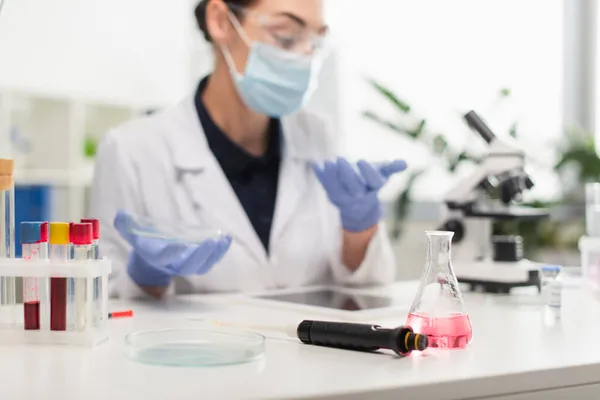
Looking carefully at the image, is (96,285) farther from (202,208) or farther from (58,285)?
(202,208)

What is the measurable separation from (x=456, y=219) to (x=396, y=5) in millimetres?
1745

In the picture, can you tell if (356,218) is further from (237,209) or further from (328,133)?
(328,133)

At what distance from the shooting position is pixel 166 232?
4.29 ft

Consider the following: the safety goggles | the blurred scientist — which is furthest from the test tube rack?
the safety goggles

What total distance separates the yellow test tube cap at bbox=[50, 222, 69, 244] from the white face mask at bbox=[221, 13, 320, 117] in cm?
84

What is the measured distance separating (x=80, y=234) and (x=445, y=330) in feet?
1.54

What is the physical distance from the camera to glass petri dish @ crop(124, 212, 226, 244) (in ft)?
4.20

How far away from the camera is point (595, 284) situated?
146 cm

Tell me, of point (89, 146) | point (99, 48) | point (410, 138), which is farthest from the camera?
point (99, 48)

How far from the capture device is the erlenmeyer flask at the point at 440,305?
90 centimetres

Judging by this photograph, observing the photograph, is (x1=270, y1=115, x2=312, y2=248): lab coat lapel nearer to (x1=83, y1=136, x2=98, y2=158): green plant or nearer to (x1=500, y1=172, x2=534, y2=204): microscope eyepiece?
(x1=500, y1=172, x2=534, y2=204): microscope eyepiece

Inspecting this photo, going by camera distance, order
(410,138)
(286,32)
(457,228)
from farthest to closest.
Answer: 1. (410,138)
2. (286,32)
3. (457,228)

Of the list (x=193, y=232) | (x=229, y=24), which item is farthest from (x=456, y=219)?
(x=229, y=24)

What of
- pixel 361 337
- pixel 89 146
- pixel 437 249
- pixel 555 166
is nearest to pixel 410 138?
pixel 555 166
